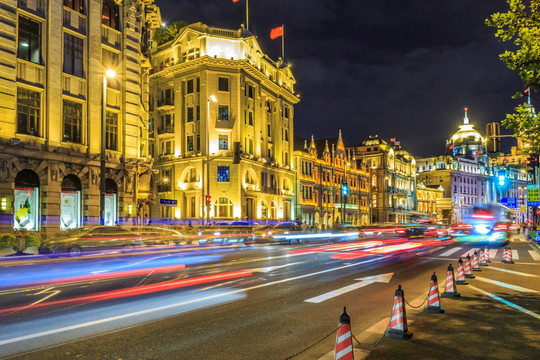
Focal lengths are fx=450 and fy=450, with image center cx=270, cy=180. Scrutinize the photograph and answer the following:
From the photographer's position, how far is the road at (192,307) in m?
7.09

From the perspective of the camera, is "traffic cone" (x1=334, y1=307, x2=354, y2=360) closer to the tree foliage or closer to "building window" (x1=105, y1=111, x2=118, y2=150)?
"building window" (x1=105, y1=111, x2=118, y2=150)

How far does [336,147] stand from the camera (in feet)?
275

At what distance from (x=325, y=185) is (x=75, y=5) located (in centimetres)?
5434

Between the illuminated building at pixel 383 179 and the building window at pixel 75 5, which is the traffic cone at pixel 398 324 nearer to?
the building window at pixel 75 5

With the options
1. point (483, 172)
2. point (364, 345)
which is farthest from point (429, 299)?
point (483, 172)

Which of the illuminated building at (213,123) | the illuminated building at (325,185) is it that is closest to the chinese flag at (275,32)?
the illuminated building at (213,123)

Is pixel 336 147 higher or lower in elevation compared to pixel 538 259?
higher

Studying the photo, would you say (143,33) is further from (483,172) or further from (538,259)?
(483,172)

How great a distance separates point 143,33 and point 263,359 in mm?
38582

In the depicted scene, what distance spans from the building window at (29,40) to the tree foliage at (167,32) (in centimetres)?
3361

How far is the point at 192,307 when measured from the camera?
33.2ft

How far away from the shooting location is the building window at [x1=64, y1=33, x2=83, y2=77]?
30109mm

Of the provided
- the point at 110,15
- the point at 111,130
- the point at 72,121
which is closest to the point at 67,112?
the point at 72,121

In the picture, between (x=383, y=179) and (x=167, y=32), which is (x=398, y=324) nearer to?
(x=167, y=32)
